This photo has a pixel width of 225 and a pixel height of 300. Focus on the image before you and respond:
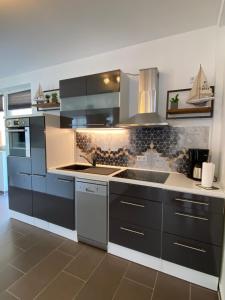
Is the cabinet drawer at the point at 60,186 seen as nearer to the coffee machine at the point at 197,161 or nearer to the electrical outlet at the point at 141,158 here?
the electrical outlet at the point at 141,158

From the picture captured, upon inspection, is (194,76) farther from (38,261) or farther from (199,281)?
(38,261)

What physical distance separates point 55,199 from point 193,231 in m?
1.70

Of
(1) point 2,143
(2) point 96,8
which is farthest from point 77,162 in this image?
(1) point 2,143

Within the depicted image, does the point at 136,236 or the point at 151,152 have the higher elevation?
the point at 151,152

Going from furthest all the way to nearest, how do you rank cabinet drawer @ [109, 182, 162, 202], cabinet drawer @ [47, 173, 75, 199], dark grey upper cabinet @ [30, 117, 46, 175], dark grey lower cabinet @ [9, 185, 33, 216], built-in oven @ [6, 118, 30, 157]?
dark grey lower cabinet @ [9, 185, 33, 216] < built-in oven @ [6, 118, 30, 157] < dark grey upper cabinet @ [30, 117, 46, 175] < cabinet drawer @ [47, 173, 75, 199] < cabinet drawer @ [109, 182, 162, 202]

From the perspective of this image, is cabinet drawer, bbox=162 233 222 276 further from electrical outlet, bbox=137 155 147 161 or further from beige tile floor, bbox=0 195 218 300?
electrical outlet, bbox=137 155 147 161

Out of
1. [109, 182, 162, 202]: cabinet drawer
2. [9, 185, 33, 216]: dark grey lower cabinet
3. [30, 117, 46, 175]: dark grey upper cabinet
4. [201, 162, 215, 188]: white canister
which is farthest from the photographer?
[9, 185, 33, 216]: dark grey lower cabinet

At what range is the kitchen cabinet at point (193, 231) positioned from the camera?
1504mm

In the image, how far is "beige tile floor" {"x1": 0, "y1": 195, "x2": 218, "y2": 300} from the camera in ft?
4.96

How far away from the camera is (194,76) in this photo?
6.79 feet

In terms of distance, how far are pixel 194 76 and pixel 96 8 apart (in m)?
1.30

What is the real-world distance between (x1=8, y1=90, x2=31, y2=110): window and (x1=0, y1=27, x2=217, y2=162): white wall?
1615 mm


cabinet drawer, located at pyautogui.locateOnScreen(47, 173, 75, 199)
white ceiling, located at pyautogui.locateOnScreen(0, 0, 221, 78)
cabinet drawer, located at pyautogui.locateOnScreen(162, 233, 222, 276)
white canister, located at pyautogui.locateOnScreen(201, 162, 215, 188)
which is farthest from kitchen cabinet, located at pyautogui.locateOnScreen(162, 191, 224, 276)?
white ceiling, located at pyautogui.locateOnScreen(0, 0, 221, 78)

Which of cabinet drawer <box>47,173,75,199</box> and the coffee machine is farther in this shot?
cabinet drawer <box>47,173,75,199</box>
